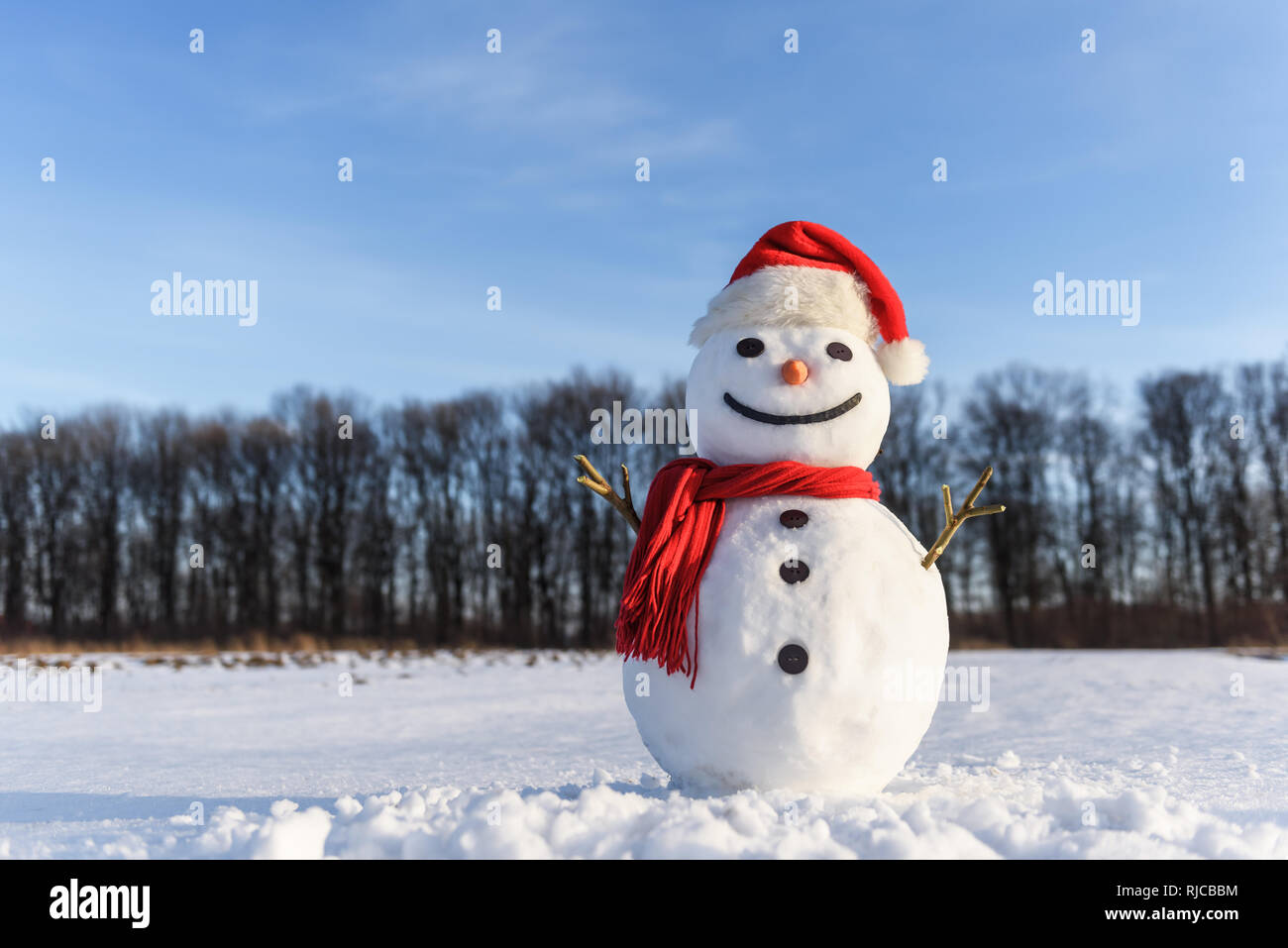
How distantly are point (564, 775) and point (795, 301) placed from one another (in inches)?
139

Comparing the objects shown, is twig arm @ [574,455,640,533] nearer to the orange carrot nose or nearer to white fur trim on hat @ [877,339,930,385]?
the orange carrot nose

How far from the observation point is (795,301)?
4625 mm

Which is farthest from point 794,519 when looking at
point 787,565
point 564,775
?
point 564,775

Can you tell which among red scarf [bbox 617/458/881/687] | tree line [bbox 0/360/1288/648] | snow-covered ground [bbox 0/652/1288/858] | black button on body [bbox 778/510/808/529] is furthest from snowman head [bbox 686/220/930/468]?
tree line [bbox 0/360/1288/648]

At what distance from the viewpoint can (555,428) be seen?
79.7ft

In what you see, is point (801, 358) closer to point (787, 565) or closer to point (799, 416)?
point (799, 416)

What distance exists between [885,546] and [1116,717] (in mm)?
6227

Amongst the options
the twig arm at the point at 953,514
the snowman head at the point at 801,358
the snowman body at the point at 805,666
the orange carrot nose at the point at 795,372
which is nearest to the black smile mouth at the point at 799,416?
the snowman head at the point at 801,358

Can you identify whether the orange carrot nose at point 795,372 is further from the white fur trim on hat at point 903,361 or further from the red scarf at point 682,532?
the white fur trim on hat at point 903,361

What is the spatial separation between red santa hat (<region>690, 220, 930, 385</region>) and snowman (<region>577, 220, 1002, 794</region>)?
11 mm

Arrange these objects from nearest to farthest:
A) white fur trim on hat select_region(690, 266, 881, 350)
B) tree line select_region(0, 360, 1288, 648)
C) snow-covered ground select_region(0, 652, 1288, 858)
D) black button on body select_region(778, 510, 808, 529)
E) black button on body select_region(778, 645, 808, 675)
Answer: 1. snow-covered ground select_region(0, 652, 1288, 858)
2. black button on body select_region(778, 645, 808, 675)
3. black button on body select_region(778, 510, 808, 529)
4. white fur trim on hat select_region(690, 266, 881, 350)
5. tree line select_region(0, 360, 1288, 648)

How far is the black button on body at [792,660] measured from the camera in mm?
4043

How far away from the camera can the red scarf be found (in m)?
4.20
